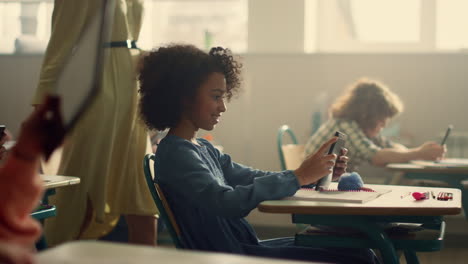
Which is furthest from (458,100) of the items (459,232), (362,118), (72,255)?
(72,255)

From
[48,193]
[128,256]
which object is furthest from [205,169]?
[128,256]

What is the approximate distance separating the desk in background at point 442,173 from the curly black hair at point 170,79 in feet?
4.95

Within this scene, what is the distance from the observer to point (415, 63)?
4.46m

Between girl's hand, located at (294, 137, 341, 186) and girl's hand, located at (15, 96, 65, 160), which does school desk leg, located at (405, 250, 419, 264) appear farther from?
girl's hand, located at (15, 96, 65, 160)

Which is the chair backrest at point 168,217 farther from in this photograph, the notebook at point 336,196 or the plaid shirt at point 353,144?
the plaid shirt at point 353,144

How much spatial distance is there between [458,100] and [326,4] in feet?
3.97

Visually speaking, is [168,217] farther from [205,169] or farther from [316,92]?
[316,92]

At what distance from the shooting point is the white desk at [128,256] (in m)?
0.79

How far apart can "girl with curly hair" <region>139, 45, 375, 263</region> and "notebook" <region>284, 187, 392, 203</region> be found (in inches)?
1.9

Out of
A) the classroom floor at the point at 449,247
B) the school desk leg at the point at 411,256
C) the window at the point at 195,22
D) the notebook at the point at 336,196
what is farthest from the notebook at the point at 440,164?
the window at the point at 195,22

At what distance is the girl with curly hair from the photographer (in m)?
1.69

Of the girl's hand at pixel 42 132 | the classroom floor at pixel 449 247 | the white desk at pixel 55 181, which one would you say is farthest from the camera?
the classroom floor at pixel 449 247

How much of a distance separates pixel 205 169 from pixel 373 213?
44 centimetres

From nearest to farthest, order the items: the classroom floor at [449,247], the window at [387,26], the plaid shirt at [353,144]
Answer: the plaid shirt at [353,144], the classroom floor at [449,247], the window at [387,26]
